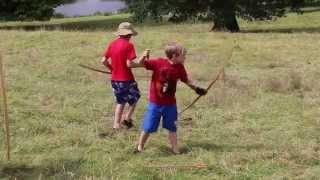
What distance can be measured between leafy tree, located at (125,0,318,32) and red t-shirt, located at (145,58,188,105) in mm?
20895

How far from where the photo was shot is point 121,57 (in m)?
9.21

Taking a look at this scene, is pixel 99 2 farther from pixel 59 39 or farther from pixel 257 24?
pixel 59 39

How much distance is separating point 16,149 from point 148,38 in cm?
1135

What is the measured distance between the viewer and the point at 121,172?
734 centimetres

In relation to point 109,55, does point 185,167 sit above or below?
below

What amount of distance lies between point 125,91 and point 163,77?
144cm

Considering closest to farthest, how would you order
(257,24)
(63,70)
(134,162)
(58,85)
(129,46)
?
(134,162)
(129,46)
(58,85)
(63,70)
(257,24)

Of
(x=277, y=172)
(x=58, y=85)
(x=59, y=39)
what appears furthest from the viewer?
(x=59, y=39)

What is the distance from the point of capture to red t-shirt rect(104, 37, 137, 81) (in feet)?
30.1

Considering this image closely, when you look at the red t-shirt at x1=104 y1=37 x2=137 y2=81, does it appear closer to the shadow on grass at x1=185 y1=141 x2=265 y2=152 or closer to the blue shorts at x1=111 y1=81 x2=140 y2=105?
the blue shorts at x1=111 y1=81 x2=140 y2=105

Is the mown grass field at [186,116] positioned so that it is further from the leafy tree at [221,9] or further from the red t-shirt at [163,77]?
the leafy tree at [221,9]

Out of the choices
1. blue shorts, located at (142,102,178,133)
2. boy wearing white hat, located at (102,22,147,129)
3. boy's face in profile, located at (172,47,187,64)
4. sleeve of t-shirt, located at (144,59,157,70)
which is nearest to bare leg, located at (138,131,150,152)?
blue shorts, located at (142,102,178,133)

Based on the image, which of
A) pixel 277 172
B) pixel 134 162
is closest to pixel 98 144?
pixel 134 162

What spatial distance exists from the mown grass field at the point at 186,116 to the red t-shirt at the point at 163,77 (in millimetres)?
645
